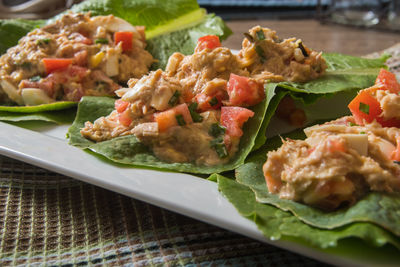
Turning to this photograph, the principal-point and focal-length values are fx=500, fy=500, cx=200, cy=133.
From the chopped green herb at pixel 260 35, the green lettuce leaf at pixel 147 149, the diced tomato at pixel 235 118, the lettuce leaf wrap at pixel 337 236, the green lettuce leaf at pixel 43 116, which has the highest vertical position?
the chopped green herb at pixel 260 35

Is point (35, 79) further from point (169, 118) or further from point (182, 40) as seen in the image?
point (169, 118)

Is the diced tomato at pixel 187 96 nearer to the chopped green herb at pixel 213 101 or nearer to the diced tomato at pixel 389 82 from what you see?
the chopped green herb at pixel 213 101

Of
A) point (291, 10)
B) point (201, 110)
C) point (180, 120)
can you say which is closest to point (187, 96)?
point (201, 110)

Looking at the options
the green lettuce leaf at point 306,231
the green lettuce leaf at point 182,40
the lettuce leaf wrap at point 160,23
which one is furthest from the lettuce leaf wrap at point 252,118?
the lettuce leaf wrap at point 160,23

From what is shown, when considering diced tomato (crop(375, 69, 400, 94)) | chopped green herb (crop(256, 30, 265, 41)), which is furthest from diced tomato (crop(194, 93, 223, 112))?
diced tomato (crop(375, 69, 400, 94))

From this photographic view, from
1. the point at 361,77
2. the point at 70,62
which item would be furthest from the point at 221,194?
the point at 70,62

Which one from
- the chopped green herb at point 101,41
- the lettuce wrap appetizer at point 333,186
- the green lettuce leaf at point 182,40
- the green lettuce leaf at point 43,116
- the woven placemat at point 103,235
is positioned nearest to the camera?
the lettuce wrap appetizer at point 333,186

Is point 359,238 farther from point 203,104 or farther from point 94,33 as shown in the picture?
point 94,33
